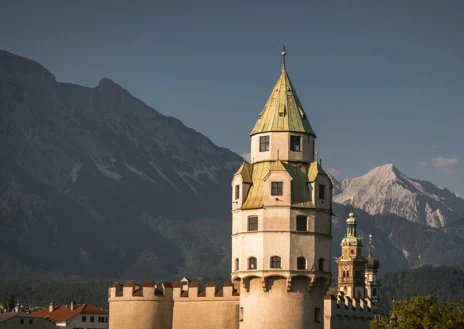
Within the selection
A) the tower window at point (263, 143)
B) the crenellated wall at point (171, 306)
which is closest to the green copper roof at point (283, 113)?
the tower window at point (263, 143)

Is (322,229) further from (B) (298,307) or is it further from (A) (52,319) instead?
(A) (52,319)

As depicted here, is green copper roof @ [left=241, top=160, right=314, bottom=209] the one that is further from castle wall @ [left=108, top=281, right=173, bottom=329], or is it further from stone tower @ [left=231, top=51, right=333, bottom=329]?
castle wall @ [left=108, top=281, right=173, bottom=329]

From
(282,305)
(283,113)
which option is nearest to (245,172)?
(283,113)

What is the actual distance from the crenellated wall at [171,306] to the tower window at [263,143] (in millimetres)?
12427

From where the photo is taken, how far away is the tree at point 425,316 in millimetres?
83438

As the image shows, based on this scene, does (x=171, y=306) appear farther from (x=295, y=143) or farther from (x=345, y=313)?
(x=345, y=313)

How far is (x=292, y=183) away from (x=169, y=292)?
56.4ft

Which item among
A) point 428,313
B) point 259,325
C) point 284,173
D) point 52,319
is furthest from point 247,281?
point 52,319

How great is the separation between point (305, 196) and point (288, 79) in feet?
38.2

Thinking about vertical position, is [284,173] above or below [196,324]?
above

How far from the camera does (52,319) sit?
197500 mm

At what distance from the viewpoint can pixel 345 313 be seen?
162125 millimetres

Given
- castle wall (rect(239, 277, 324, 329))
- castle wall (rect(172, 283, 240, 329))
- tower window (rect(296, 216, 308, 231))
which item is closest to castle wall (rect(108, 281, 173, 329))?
castle wall (rect(172, 283, 240, 329))

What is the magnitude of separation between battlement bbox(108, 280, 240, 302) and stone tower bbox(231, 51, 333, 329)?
11.3ft
